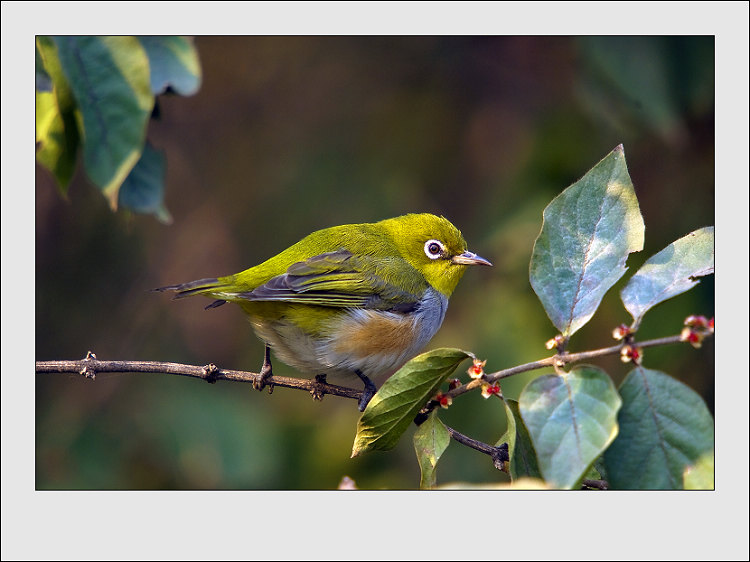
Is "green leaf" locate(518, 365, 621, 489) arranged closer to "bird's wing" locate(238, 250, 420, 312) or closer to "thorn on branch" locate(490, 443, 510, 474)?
"thorn on branch" locate(490, 443, 510, 474)

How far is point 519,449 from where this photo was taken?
6.19 ft

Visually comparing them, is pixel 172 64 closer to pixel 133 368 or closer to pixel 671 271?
pixel 133 368

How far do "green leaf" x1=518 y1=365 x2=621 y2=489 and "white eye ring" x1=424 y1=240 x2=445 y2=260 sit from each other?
1651 millimetres

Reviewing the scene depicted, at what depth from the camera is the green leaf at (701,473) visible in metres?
1.73

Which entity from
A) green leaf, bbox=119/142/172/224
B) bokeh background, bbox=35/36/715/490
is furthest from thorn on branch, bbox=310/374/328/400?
green leaf, bbox=119/142/172/224

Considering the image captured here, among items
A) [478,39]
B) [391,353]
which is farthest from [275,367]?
[478,39]

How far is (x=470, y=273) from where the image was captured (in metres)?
4.48

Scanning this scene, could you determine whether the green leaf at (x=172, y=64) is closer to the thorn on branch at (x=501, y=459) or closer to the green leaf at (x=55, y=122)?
the green leaf at (x=55, y=122)

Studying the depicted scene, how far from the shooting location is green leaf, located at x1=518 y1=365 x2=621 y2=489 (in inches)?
62.3

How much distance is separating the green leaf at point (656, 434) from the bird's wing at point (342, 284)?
1.29 metres

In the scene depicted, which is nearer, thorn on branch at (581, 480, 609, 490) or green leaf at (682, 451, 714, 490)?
green leaf at (682, 451, 714, 490)

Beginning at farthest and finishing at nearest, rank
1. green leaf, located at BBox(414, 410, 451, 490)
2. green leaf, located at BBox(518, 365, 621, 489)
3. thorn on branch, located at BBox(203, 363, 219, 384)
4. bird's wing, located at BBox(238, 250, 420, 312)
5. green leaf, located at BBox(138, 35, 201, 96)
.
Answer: bird's wing, located at BBox(238, 250, 420, 312) → thorn on branch, located at BBox(203, 363, 219, 384) → green leaf, located at BBox(138, 35, 201, 96) → green leaf, located at BBox(414, 410, 451, 490) → green leaf, located at BBox(518, 365, 621, 489)

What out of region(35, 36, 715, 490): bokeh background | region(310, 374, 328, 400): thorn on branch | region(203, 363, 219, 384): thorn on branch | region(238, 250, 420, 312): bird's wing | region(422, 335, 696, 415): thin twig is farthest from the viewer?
region(35, 36, 715, 490): bokeh background

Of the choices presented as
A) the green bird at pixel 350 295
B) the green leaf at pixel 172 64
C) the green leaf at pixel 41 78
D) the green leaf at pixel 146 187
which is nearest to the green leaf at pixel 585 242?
the green bird at pixel 350 295
